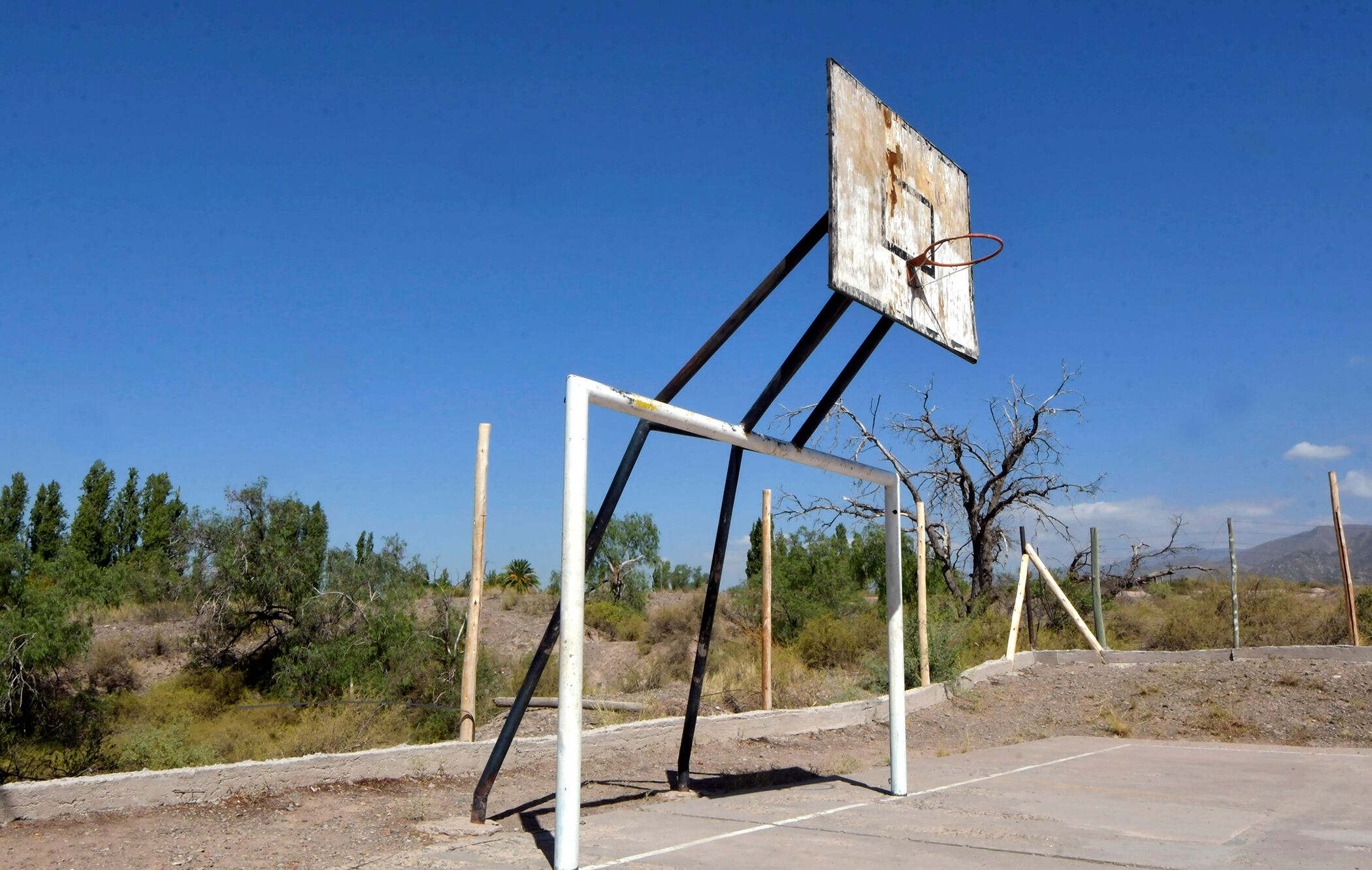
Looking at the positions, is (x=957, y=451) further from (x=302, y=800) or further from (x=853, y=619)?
(x=302, y=800)

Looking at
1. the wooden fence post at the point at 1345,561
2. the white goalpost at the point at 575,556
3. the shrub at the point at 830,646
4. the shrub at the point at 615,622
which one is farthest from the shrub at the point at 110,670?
the wooden fence post at the point at 1345,561

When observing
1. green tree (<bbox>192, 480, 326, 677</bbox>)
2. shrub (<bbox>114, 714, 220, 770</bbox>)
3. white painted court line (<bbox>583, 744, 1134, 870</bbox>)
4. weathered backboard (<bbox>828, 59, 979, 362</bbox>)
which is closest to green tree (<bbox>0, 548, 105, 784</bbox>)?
shrub (<bbox>114, 714, 220, 770</bbox>)

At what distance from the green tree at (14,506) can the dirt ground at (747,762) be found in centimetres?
5317

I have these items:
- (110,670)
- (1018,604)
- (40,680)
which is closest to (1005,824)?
(1018,604)

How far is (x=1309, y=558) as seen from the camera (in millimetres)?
85438

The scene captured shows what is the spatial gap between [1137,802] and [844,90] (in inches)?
240

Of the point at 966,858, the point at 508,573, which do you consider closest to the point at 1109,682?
the point at 966,858

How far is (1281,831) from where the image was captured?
22.0 feet

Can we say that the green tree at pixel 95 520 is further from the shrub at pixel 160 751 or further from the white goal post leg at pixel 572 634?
the white goal post leg at pixel 572 634

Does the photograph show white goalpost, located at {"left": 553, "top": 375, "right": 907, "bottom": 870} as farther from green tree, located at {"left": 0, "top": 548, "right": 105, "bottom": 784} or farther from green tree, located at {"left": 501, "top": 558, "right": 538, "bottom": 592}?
green tree, located at {"left": 501, "top": 558, "right": 538, "bottom": 592}

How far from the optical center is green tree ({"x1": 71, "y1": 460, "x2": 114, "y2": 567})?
5166 cm

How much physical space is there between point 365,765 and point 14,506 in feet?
184

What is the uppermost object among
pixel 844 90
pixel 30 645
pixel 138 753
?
pixel 844 90

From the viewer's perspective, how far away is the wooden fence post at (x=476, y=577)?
8422 millimetres
